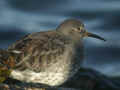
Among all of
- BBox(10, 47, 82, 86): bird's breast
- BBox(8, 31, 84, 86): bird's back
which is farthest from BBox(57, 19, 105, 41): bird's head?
BBox(10, 47, 82, 86): bird's breast

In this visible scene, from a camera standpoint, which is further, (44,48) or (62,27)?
(62,27)

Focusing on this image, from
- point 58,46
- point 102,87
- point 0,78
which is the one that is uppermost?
point 58,46

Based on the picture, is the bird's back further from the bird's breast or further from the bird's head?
the bird's head

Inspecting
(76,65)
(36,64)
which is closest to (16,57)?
(36,64)

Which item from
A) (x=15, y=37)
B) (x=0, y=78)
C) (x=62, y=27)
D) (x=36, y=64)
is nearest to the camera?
(x=0, y=78)

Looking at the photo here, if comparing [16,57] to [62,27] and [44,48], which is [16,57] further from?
[62,27]

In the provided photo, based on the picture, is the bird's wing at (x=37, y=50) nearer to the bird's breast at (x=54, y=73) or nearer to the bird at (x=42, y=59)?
the bird at (x=42, y=59)

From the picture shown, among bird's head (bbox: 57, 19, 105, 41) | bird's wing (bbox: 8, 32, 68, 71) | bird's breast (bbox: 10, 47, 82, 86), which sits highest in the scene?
bird's head (bbox: 57, 19, 105, 41)

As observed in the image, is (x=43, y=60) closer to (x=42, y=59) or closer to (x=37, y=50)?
(x=42, y=59)
